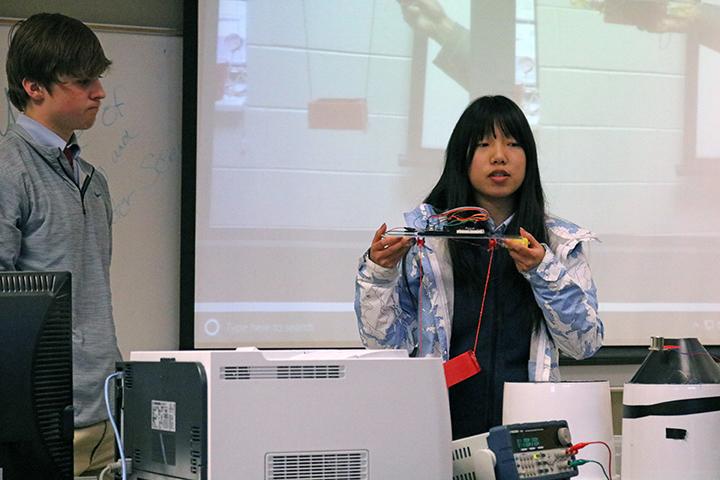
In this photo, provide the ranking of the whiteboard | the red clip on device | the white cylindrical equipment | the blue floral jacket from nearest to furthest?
1. the white cylindrical equipment
2. the red clip on device
3. the blue floral jacket
4. the whiteboard

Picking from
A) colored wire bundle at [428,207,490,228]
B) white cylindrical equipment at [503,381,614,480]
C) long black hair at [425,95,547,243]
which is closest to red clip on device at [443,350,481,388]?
white cylindrical equipment at [503,381,614,480]

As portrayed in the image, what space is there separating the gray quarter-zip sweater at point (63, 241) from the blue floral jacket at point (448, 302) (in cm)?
50

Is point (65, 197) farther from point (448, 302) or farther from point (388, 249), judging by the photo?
point (448, 302)

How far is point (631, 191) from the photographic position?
3.39 metres

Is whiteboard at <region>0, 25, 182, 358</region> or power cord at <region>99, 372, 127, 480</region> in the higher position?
whiteboard at <region>0, 25, 182, 358</region>

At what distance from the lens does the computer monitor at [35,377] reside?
123 centimetres

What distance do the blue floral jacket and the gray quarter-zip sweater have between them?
1.65ft

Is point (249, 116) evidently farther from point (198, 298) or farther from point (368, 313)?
point (368, 313)

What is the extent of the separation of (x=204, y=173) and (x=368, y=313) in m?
1.47

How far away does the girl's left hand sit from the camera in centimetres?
168

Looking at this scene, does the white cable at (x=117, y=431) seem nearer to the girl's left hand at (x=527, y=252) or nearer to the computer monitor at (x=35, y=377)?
the computer monitor at (x=35, y=377)

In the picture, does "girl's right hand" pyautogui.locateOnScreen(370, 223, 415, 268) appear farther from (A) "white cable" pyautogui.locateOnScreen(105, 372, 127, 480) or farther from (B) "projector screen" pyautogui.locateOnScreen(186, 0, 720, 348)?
(B) "projector screen" pyautogui.locateOnScreen(186, 0, 720, 348)

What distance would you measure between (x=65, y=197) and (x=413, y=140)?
1.63 m

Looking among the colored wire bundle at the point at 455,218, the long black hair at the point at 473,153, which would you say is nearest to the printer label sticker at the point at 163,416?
the colored wire bundle at the point at 455,218
